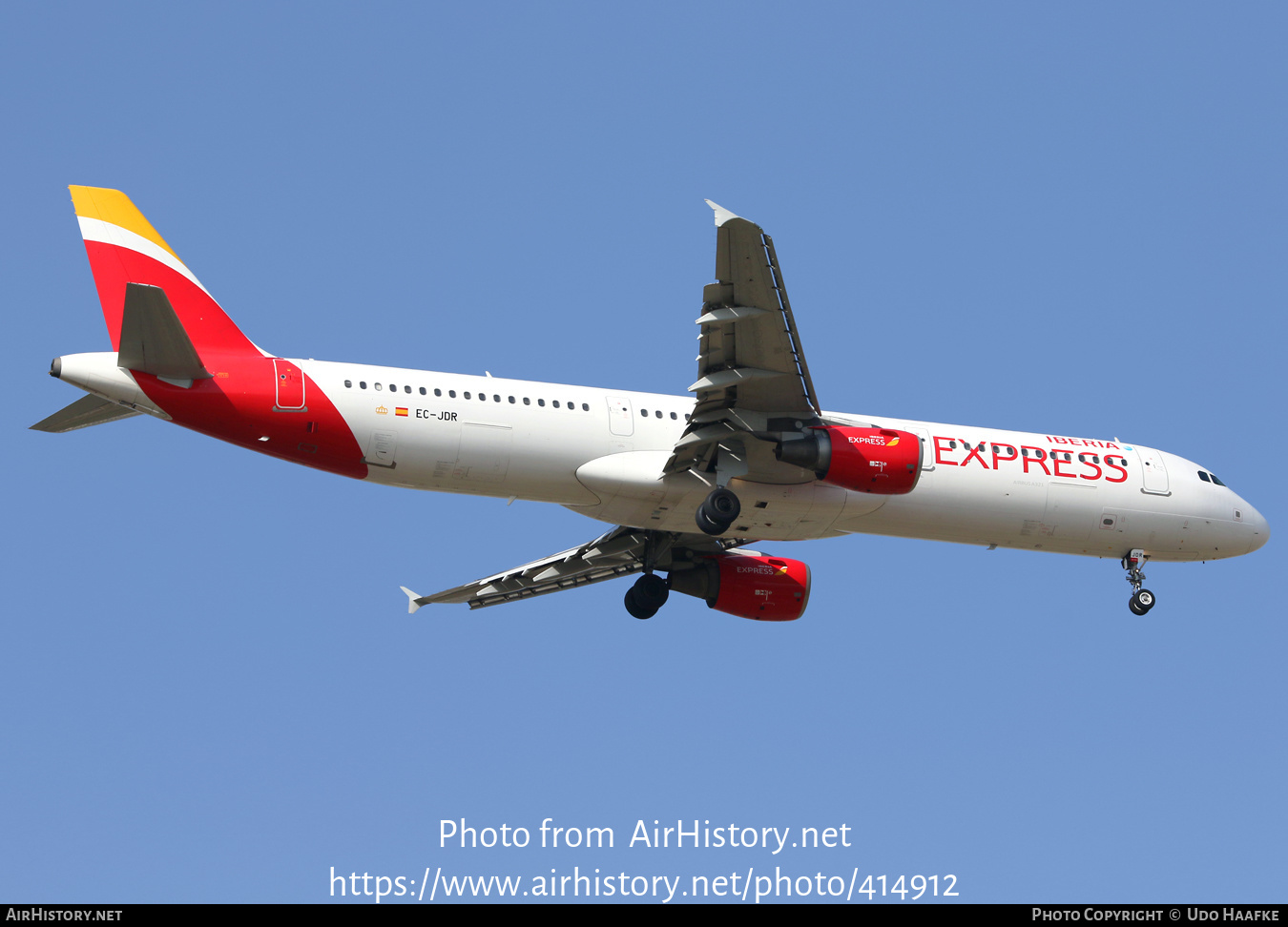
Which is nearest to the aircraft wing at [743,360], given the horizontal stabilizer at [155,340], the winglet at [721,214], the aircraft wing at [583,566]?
the winglet at [721,214]

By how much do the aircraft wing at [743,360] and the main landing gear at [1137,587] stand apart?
26.1 ft

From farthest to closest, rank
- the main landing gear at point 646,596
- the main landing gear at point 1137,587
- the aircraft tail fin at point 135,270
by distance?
the main landing gear at point 646,596 → the main landing gear at point 1137,587 → the aircraft tail fin at point 135,270

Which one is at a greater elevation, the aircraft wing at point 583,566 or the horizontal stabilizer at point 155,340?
the aircraft wing at point 583,566

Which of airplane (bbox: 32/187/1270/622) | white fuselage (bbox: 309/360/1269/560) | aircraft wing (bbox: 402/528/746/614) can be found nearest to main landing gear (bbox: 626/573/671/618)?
aircraft wing (bbox: 402/528/746/614)

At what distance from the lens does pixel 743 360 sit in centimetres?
2409

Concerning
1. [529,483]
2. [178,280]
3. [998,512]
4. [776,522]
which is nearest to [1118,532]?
[998,512]

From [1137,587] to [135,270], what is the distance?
1962 centimetres

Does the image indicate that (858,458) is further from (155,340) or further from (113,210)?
(113,210)

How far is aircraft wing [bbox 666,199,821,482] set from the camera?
73.4 feet

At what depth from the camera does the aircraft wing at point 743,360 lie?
22359 mm

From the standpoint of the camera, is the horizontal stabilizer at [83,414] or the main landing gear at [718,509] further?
the main landing gear at [718,509]

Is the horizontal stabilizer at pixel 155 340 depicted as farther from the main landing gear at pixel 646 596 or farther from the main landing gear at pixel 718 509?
the main landing gear at pixel 646 596

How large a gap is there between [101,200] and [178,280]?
180 centimetres

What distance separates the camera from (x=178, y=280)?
983 inches
